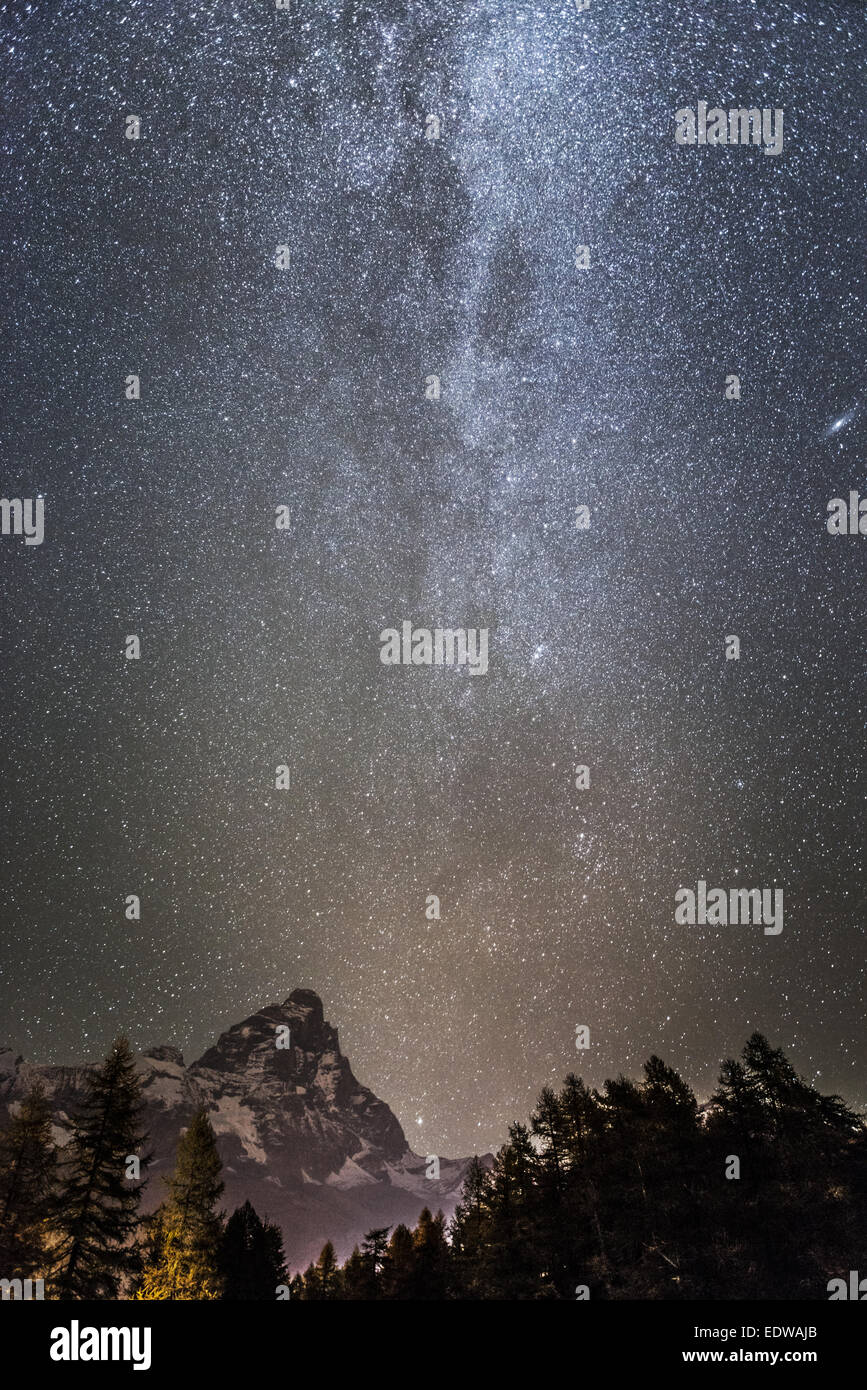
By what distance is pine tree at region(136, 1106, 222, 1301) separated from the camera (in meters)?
26.3

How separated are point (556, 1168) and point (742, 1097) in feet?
Result: 25.3

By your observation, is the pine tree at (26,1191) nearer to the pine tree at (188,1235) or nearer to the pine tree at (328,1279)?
the pine tree at (188,1235)

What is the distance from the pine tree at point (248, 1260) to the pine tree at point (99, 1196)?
12.2m

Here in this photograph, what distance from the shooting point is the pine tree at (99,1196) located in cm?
2255

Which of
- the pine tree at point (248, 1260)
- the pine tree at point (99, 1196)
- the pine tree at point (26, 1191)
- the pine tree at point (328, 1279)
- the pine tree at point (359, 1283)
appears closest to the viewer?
the pine tree at point (99, 1196)

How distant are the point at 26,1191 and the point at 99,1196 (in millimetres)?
2740

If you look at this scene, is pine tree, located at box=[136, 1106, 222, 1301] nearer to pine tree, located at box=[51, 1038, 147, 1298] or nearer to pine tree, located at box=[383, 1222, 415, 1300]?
pine tree, located at box=[51, 1038, 147, 1298]

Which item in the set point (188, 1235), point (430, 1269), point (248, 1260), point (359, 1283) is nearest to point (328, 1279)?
point (359, 1283)

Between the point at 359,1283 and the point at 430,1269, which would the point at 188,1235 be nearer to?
the point at 430,1269

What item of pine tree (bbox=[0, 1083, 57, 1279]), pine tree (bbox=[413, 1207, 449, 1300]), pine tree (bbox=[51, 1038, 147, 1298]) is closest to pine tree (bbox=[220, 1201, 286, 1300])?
pine tree (bbox=[413, 1207, 449, 1300])

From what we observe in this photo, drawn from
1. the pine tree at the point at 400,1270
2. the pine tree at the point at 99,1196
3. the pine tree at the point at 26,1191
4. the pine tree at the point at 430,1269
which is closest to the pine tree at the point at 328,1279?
the pine tree at the point at 400,1270

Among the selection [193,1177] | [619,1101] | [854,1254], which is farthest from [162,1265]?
[854,1254]

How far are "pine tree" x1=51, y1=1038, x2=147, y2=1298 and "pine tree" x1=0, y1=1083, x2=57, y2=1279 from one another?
868 mm
